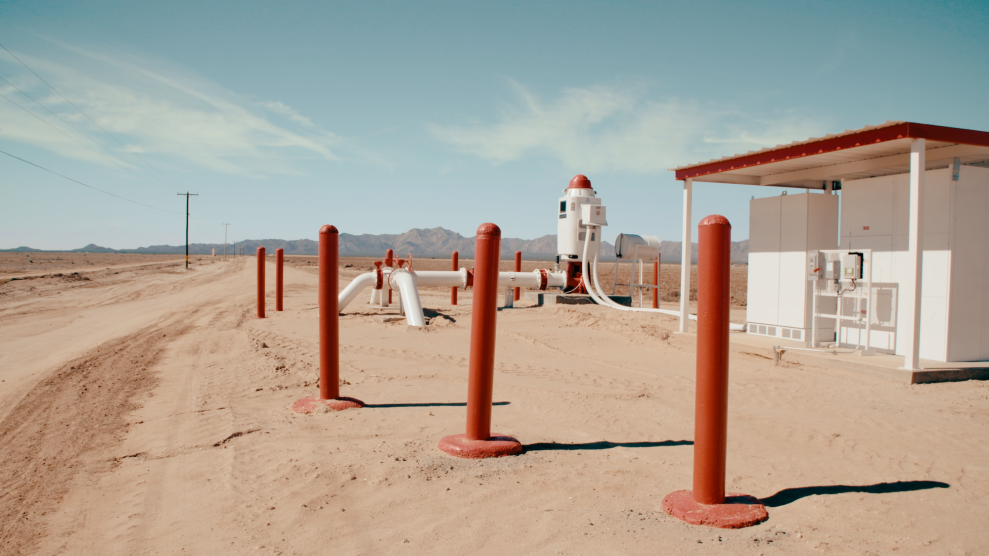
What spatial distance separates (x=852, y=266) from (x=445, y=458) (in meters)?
7.38

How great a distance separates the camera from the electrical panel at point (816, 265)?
360 inches

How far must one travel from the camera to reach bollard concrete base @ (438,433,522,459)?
4383mm

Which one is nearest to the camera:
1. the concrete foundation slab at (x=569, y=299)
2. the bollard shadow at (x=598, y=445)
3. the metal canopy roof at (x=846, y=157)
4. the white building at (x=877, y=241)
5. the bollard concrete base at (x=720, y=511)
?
the bollard concrete base at (x=720, y=511)

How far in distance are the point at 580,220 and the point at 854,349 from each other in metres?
8.20

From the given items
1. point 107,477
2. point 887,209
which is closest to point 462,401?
point 107,477

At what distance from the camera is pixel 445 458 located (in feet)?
14.3

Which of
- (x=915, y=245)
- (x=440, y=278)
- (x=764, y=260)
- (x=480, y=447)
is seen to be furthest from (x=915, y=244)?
(x=440, y=278)

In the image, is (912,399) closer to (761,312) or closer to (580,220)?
(761,312)

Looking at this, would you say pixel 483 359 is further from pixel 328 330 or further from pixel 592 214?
pixel 592 214

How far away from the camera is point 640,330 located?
1172 cm

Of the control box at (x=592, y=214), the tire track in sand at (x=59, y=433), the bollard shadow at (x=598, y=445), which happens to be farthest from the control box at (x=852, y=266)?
the tire track in sand at (x=59, y=433)

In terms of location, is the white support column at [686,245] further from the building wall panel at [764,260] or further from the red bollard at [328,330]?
the red bollard at [328,330]

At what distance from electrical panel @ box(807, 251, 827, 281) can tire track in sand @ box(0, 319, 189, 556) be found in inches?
375

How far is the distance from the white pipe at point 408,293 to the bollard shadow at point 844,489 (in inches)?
343
